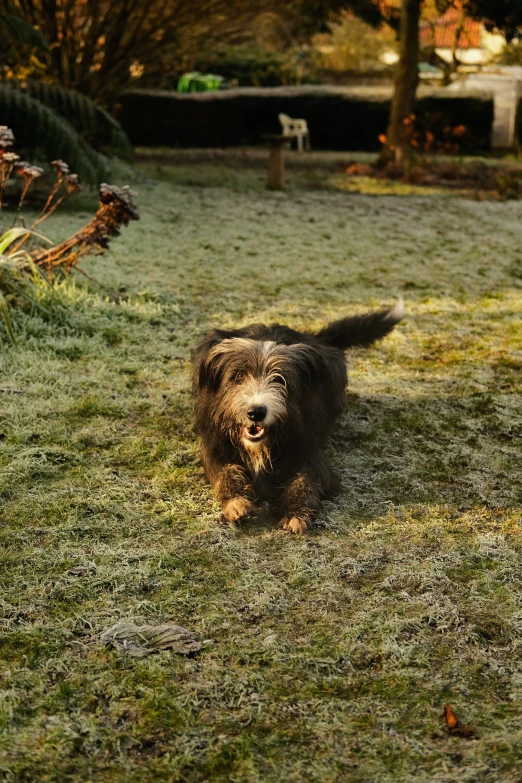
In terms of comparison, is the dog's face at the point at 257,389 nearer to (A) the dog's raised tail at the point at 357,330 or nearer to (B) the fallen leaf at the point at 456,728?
(A) the dog's raised tail at the point at 357,330

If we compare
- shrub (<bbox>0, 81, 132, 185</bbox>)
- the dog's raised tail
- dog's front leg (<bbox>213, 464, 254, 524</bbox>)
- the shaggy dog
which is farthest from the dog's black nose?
shrub (<bbox>0, 81, 132, 185</bbox>)

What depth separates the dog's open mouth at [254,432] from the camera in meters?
3.55

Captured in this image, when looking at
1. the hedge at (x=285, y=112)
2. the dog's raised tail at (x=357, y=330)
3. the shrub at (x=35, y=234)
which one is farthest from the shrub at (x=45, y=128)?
the hedge at (x=285, y=112)

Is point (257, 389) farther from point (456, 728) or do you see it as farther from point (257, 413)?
point (456, 728)

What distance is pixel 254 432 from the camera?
11.7 feet

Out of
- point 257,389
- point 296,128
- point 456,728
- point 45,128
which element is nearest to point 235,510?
point 257,389

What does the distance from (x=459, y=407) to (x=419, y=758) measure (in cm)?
289

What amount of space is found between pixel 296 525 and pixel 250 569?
1.17 ft

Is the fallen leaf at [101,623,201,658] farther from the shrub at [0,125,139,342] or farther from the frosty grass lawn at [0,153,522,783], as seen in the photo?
the shrub at [0,125,139,342]

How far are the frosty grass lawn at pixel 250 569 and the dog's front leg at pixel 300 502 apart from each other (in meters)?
0.07

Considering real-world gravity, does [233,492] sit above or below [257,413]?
below

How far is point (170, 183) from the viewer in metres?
13.0

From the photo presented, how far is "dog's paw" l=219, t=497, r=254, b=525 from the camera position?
3557 millimetres

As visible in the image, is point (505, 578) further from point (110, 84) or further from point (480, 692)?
point (110, 84)
